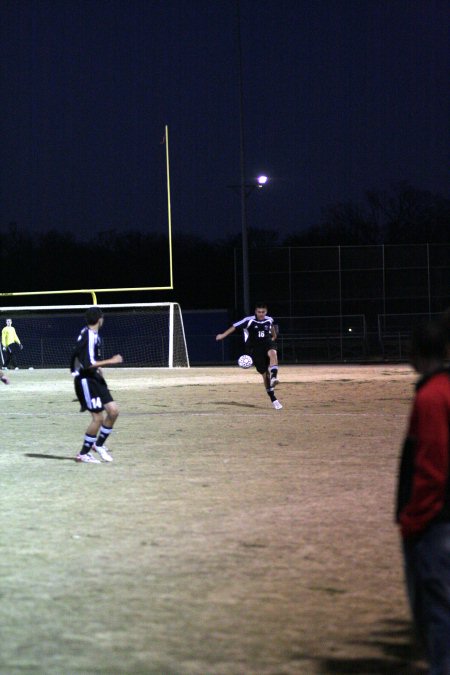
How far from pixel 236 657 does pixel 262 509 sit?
3921 mm

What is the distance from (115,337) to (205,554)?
44178 millimetres

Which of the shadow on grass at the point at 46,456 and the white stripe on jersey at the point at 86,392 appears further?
the shadow on grass at the point at 46,456

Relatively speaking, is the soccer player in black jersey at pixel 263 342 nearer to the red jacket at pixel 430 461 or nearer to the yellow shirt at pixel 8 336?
the red jacket at pixel 430 461

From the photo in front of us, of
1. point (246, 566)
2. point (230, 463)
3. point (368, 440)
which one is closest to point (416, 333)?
point (246, 566)

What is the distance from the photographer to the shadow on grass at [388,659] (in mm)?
4594

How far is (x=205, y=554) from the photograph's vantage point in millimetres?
6941

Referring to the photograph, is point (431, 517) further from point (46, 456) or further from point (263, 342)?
point (263, 342)

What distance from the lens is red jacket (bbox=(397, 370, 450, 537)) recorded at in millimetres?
3742

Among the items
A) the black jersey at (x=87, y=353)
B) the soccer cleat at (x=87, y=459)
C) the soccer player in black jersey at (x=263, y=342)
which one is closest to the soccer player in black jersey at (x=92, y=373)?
the black jersey at (x=87, y=353)

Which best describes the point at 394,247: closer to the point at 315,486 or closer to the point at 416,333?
the point at 315,486

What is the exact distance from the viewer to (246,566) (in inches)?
259

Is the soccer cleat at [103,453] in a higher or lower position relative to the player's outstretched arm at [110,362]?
lower

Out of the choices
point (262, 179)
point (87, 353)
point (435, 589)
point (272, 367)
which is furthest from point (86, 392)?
point (262, 179)

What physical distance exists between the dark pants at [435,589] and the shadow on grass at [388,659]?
806mm
